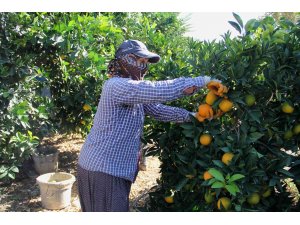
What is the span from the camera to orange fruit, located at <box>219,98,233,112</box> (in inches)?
66.5

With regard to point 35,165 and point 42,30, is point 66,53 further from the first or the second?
point 35,165

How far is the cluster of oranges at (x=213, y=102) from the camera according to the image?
1.69 metres

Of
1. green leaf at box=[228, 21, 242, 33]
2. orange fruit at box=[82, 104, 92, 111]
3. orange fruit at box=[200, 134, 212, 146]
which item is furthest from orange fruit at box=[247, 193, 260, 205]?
orange fruit at box=[82, 104, 92, 111]

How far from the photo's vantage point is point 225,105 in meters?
1.69

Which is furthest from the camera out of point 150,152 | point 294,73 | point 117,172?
point 150,152

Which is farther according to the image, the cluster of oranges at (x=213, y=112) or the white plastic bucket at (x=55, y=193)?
the white plastic bucket at (x=55, y=193)

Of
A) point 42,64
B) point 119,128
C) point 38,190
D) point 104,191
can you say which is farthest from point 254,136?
point 38,190

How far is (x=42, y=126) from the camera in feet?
12.6

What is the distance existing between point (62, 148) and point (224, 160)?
14.1ft

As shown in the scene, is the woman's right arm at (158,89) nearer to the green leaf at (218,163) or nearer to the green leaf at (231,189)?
the green leaf at (218,163)

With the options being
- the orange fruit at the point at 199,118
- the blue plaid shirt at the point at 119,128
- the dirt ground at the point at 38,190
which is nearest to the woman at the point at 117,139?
the blue plaid shirt at the point at 119,128

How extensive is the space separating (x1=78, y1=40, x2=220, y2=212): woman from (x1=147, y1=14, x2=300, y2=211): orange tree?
0.87 ft

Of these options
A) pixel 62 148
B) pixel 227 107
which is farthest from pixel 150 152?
pixel 62 148

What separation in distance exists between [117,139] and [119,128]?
0.20ft
